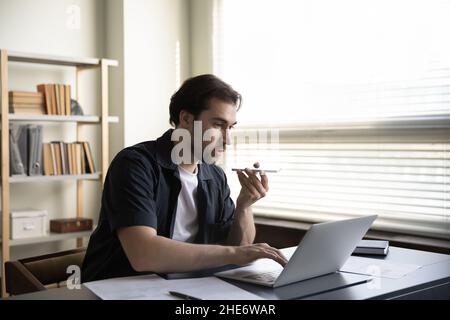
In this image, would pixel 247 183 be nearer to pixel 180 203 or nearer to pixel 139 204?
pixel 180 203

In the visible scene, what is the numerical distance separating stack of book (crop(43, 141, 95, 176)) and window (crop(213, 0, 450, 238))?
0.99m

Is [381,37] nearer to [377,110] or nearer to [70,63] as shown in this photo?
[377,110]

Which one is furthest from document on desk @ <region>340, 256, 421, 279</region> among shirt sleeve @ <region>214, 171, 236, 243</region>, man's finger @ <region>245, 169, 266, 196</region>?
shirt sleeve @ <region>214, 171, 236, 243</region>

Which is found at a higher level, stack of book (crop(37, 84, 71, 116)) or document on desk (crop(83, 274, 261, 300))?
stack of book (crop(37, 84, 71, 116))

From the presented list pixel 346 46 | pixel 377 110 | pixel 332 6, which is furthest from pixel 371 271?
pixel 332 6

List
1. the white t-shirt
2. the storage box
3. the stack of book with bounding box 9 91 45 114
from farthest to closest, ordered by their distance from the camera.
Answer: the storage box < the stack of book with bounding box 9 91 45 114 < the white t-shirt

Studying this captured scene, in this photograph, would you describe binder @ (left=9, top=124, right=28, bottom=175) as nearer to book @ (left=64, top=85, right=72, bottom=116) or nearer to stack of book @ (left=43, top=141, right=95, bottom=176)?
stack of book @ (left=43, top=141, right=95, bottom=176)

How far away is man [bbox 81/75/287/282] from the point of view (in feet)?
4.95

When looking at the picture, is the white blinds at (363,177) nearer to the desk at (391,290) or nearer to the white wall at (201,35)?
the white wall at (201,35)

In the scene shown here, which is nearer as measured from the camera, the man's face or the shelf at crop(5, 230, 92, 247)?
the man's face

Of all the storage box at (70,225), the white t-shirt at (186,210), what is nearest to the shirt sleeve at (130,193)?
the white t-shirt at (186,210)

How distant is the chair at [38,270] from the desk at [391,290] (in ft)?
1.50

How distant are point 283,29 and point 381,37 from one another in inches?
28.1

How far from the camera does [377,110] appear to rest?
2857 mm
